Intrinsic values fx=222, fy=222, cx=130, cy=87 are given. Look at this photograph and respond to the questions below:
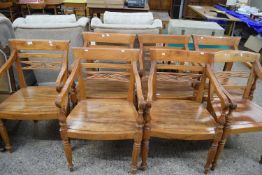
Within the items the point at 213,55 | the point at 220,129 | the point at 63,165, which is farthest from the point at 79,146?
the point at 213,55

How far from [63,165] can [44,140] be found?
14.5 inches

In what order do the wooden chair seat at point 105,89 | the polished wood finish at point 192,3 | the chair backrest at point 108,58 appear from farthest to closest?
1. the polished wood finish at point 192,3
2. the wooden chair seat at point 105,89
3. the chair backrest at point 108,58

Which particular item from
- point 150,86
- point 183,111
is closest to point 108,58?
point 150,86

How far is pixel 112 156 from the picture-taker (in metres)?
1.78

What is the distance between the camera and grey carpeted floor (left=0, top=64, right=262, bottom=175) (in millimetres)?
1661

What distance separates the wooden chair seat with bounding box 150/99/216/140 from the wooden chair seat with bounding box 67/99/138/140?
169mm

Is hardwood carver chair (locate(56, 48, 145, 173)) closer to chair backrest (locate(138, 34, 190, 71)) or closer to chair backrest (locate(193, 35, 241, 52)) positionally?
chair backrest (locate(138, 34, 190, 71))

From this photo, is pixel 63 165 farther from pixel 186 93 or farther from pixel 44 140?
pixel 186 93

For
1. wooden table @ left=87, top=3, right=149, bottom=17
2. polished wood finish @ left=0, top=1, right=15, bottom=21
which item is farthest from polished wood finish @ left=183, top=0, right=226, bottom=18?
polished wood finish @ left=0, top=1, right=15, bottom=21

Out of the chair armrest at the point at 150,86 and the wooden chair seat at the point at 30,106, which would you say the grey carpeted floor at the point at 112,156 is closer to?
the wooden chair seat at the point at 30,106

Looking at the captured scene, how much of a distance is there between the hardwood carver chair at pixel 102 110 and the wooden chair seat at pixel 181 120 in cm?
15

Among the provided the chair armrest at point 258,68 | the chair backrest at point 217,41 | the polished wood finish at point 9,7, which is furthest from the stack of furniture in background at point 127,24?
the polished wood finish at point 9,7

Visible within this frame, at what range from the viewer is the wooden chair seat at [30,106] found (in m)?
1.59

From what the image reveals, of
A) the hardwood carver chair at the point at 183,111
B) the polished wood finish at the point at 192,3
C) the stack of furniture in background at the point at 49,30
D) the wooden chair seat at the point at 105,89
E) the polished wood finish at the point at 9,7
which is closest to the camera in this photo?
the hardwood carver chair at the point at 183,111
